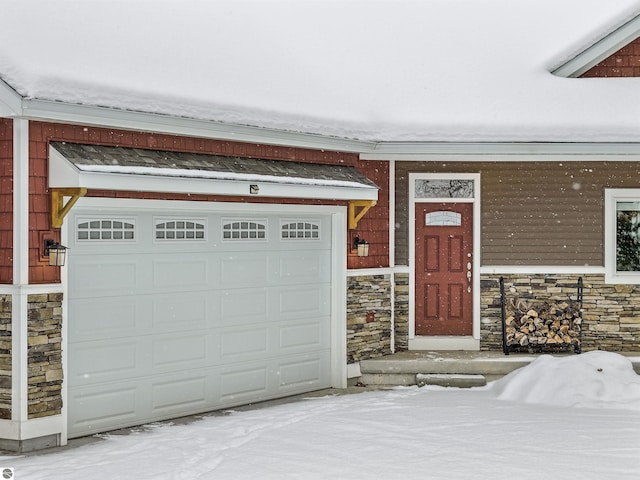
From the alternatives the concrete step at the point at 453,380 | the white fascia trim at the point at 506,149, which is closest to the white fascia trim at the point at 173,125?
the white fascia trim at the point at 506,149

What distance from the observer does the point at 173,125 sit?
31.9 feet

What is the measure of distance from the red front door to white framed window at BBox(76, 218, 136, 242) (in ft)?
17.0

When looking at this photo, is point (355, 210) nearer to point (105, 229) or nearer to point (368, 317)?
point (368, 317)

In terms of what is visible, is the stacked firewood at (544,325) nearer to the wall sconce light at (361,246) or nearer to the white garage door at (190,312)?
the wall sconce light at (361,246)

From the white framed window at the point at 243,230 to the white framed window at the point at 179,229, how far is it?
1.17ft

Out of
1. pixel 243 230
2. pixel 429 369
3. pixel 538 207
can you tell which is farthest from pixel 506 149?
pixel 243 230

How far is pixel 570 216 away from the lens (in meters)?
13.4

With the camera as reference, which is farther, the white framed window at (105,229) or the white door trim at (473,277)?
the white door trim at (473,277)

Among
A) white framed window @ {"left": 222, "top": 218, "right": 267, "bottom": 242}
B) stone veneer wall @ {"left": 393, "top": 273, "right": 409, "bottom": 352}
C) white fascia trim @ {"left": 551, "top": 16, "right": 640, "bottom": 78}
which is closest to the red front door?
stone veneer wall @ {"left": 393, "top": 273, "right": 409, "bottom": 352}

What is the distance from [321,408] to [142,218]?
3.16m

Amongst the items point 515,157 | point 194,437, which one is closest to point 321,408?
point 194,437

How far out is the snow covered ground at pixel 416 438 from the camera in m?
7.91

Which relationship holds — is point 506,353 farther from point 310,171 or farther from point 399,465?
point 399,465

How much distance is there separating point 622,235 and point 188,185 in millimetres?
7150
